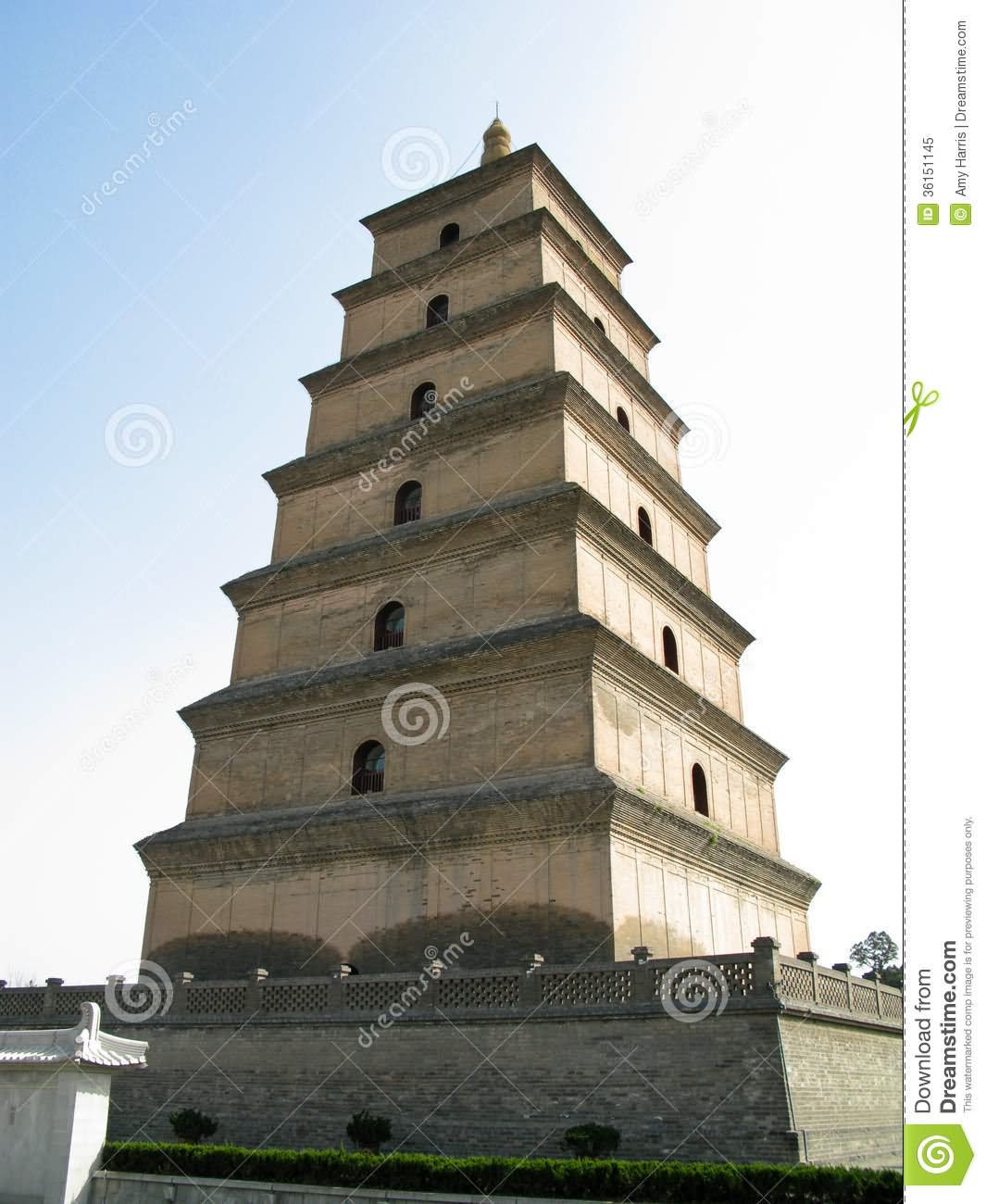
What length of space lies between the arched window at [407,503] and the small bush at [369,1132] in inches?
433

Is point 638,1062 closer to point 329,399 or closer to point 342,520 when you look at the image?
point 342,520

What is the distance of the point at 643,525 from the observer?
21812 millimetres

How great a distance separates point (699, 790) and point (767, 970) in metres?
7.41

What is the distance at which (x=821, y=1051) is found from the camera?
43.2ft

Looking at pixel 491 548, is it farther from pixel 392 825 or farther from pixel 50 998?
pixel 50 998

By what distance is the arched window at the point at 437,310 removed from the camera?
2322cm

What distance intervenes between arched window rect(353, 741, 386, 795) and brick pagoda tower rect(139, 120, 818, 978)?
52 mm

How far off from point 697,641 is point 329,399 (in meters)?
9.73

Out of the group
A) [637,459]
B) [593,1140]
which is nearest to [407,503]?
[637,459]

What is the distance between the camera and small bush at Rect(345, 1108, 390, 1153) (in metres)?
13.3

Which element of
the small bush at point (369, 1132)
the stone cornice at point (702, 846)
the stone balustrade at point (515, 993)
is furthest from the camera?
the stone cornice at point (702, 846)

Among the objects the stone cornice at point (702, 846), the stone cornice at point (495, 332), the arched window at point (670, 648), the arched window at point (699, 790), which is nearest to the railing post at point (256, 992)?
the stone cornice at point (702, 846)

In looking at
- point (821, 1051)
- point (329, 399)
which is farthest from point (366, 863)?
point (329, 399)

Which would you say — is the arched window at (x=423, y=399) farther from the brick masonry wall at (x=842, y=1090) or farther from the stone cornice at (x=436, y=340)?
the brick masonry wall at (x=842, y=1090)
